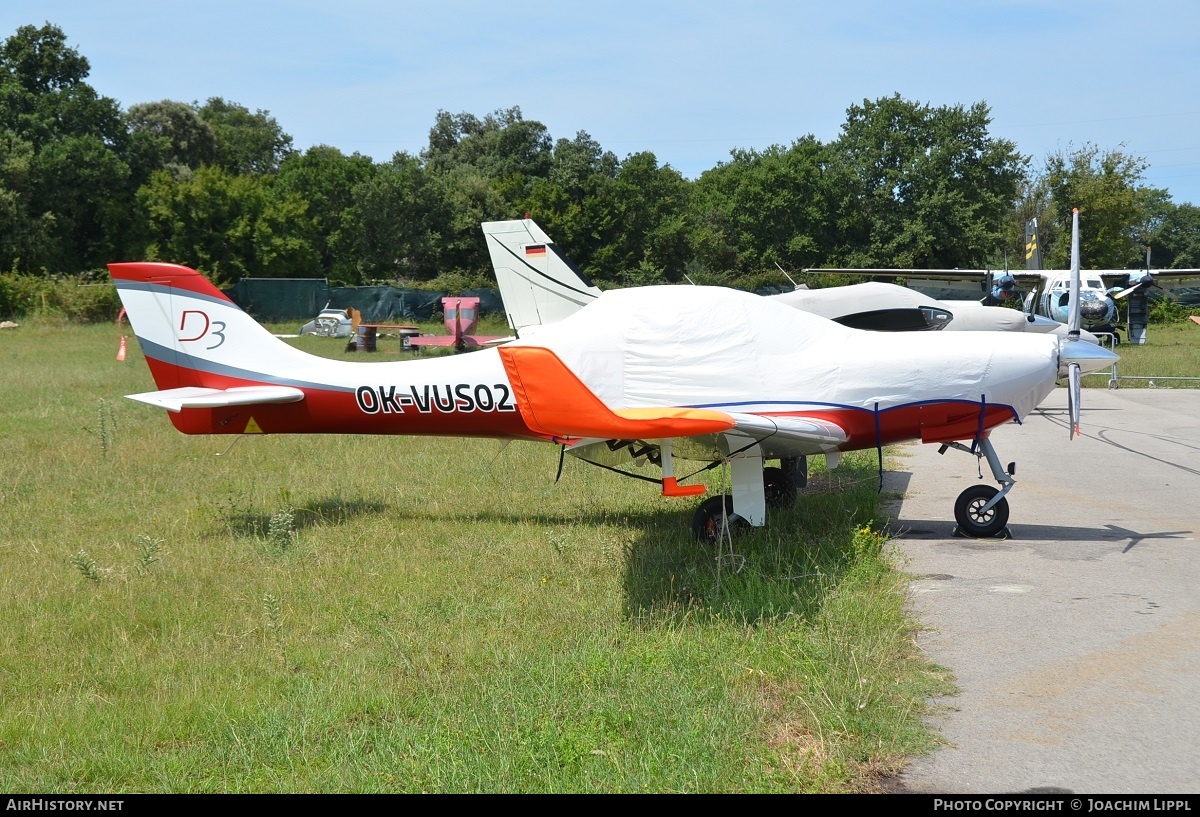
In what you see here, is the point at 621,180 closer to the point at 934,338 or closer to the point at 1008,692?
the point at 934,338

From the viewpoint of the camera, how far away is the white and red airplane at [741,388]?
744cm

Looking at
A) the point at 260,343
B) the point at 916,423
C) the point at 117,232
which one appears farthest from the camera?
the point at 117,232

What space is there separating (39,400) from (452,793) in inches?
649

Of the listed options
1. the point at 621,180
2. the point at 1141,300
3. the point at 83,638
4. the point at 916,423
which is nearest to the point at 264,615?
the point at 83,638

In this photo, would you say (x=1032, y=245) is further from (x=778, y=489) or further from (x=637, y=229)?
(x=637, y=229)

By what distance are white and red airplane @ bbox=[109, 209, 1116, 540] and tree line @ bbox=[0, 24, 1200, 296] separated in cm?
4117

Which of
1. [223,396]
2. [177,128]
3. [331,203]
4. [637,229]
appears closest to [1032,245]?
[223,396]

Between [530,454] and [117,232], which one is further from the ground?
[117,232]

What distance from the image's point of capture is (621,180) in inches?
2329

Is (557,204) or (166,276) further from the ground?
(557,204)

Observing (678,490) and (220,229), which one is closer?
(678,490)

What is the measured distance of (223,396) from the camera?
8.91 metres

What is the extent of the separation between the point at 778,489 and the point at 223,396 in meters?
5.18

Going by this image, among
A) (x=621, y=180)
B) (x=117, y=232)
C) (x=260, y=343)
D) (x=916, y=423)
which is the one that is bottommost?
(x=916, y=423)
